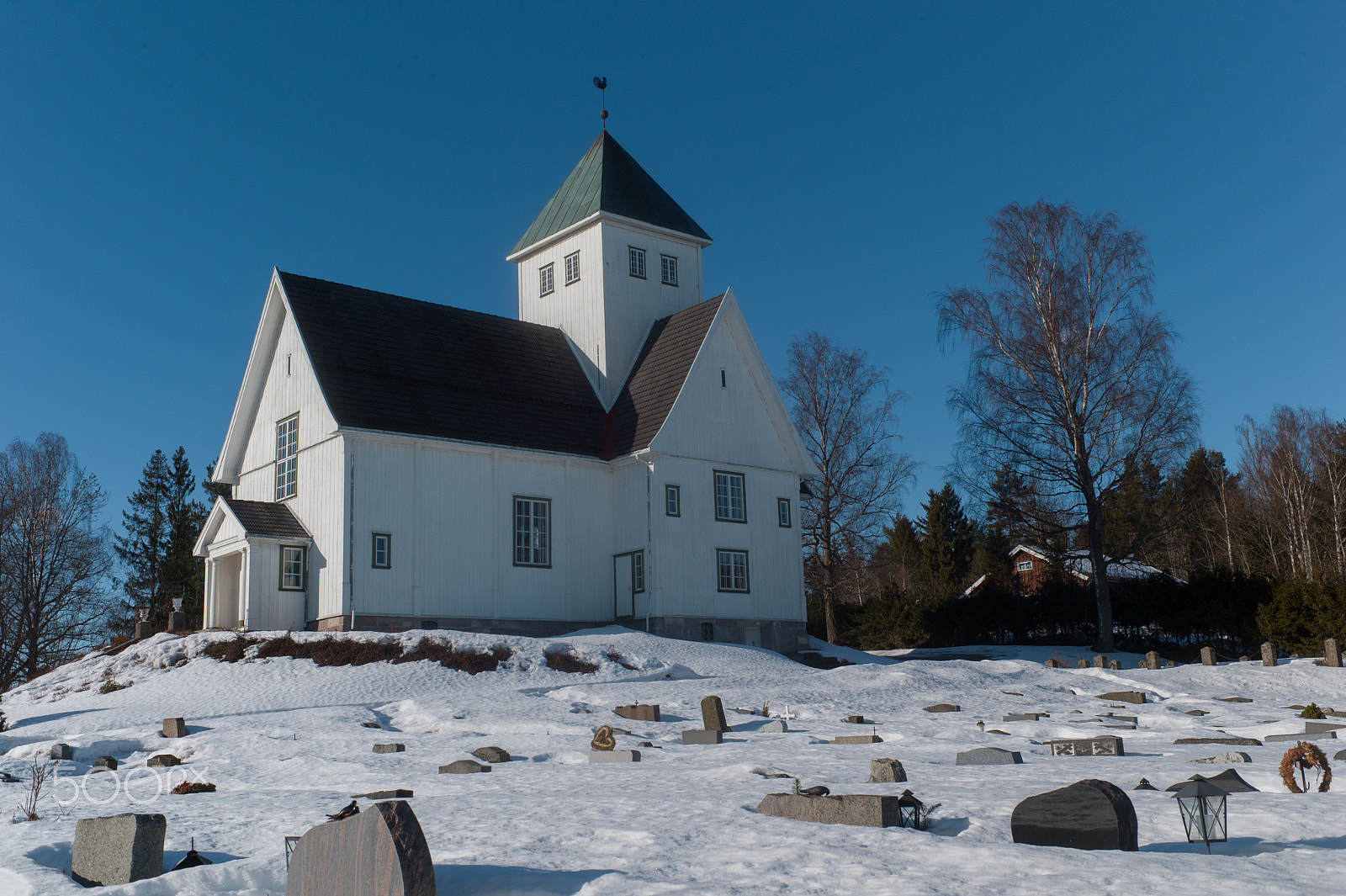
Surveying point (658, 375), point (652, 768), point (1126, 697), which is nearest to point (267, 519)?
point (658, 375)

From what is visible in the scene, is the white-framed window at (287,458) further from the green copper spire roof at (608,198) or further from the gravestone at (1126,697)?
the gravestone at (1126,697)

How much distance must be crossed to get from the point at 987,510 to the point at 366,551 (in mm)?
15192

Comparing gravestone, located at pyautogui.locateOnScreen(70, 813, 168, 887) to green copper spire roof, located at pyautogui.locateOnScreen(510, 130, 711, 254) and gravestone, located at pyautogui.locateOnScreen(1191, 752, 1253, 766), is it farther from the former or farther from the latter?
green copper spire roof, located at pyautogui.locateOnScreen(510, 130, 711, 254)

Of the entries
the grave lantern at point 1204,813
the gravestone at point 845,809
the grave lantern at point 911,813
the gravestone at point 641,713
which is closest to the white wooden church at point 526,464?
the gravestone at point 641,713

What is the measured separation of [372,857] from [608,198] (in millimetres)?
27148

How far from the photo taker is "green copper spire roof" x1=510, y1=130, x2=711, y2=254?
104ft

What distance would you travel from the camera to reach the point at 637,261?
1259 inches

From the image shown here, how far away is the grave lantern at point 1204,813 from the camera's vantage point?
23.7 feet

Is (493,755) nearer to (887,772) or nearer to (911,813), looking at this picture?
(887,772)

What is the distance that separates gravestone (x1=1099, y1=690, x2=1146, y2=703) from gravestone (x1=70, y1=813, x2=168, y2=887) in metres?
15.7

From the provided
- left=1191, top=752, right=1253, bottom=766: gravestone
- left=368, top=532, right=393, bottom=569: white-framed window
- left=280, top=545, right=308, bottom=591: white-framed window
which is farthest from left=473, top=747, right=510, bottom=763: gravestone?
left=280, top=545, right=308, bottom=591: white-framed window

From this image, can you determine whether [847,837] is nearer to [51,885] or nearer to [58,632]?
[51,885]

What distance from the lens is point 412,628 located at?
2405 centimetres

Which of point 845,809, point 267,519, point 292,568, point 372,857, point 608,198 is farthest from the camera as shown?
point 608,198
